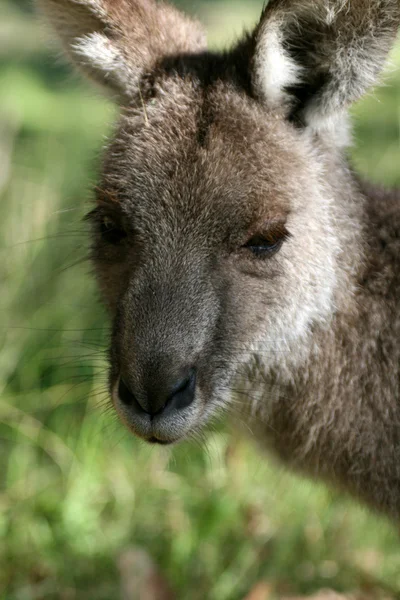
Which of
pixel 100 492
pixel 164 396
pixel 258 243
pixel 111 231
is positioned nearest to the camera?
pixel 164 396

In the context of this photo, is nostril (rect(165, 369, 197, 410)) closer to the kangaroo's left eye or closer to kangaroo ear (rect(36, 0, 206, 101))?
the kangaroo's left eye

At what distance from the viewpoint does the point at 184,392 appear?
138 inches

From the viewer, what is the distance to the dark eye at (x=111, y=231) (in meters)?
4.00

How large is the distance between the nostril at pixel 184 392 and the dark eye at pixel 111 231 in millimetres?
839

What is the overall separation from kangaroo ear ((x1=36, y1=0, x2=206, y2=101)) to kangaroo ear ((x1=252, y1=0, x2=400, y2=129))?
0.68 m

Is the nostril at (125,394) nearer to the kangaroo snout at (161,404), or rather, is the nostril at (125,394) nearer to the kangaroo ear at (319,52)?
the kangaroo snout at (161,404)

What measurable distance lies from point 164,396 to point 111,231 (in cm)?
99

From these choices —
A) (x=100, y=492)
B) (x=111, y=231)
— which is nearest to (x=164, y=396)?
(x=111, y=231)

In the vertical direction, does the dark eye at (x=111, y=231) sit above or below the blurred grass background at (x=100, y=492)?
above

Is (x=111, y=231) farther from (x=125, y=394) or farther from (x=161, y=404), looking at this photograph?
(x=161, y=404)

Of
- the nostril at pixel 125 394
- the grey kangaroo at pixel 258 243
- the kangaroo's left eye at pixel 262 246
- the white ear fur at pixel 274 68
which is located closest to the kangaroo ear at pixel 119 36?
the grey kangaroo at pixel 258 243

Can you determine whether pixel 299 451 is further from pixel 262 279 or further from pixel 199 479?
pixel 199 479

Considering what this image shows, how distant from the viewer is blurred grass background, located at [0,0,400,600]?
15.7 ft

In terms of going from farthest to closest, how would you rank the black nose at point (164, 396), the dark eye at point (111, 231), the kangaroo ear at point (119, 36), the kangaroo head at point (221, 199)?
the kangaroo ear at point (119, 36) < the dark eye at point (111, 231) < the kangaroo head at point (221, 199) < the black nose at point (164, 396)
